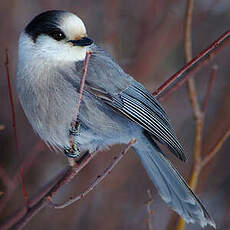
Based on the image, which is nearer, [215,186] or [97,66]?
[97,66]

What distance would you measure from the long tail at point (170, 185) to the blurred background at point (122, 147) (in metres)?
0.70

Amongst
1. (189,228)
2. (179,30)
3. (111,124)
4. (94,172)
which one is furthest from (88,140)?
(189,228)

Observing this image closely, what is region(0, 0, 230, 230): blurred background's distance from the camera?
4.06 m

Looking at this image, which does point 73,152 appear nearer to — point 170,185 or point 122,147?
point 170,185

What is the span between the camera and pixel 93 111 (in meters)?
2.96

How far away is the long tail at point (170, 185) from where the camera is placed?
302 centimetres

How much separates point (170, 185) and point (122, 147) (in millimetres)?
1328

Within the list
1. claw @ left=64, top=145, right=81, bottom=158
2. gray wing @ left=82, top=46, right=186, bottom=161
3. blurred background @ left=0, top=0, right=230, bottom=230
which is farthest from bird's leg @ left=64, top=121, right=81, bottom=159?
blurred background @ left=0, top=0, right=230, bottom=230

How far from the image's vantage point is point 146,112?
3.03 m

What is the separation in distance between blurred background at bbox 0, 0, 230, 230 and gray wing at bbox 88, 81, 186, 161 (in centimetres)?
91

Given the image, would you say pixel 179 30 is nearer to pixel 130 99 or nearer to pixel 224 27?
pixel 224 27

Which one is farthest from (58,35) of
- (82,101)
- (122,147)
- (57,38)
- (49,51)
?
(122,147)

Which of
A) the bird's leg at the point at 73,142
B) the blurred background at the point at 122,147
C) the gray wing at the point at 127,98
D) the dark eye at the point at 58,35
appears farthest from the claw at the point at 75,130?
the blurred background at the point at 122,147

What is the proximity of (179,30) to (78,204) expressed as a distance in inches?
74.7
